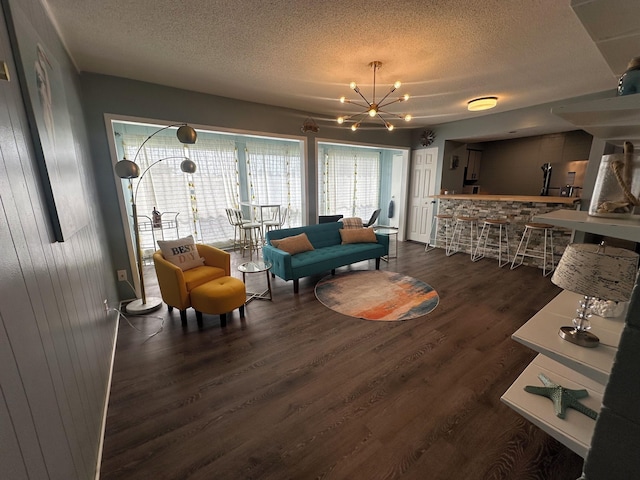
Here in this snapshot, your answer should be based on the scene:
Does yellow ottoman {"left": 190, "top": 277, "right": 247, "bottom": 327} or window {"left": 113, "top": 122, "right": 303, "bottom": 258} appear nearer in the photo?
yellow ottoman {"left": 190, "top": 277, "right": 247, "bottom": 327}

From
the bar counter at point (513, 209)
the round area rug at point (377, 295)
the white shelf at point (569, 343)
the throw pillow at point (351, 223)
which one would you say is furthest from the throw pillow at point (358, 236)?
the white shelf at point (569, 343)

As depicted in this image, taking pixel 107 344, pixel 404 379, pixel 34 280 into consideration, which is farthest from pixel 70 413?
pixel 404 379

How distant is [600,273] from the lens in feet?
3.11

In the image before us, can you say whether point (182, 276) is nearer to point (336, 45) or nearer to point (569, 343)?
point (336, 45)

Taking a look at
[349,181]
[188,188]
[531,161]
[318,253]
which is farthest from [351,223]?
[531,161]

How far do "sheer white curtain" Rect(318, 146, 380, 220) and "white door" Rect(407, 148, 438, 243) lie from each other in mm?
1732

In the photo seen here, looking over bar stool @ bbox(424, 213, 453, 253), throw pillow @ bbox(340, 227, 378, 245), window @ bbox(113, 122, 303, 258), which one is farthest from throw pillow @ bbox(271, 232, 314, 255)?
bar stool @ bbox(424, 213, 453, 253)

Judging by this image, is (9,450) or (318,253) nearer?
(9,450)

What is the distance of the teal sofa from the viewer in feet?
11.4

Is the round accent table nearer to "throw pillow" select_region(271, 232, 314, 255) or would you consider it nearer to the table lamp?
"throw pillow" select_region(271, 232, 314, 255)

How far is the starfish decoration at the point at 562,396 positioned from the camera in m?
1.22

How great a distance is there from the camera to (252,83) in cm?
324

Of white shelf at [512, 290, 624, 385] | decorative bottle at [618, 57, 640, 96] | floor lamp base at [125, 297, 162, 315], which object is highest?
decorative bottle at [618, 57, 640, 96]

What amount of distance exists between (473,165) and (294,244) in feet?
16.7
